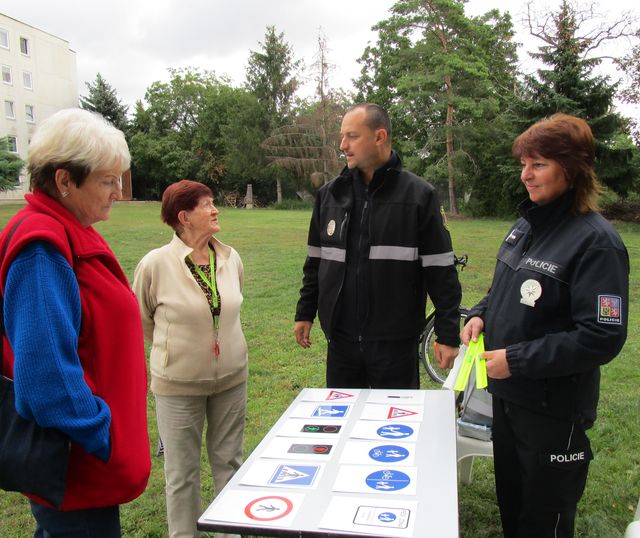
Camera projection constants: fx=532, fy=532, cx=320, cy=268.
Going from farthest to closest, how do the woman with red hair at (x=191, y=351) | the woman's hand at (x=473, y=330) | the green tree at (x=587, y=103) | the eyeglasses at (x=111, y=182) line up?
the green tree at (x=587, y=103), the woman with red hair at (x=191, y=351), the woman's hand at (x=473, y=330), the eyeglasses at (x=111, y=182)

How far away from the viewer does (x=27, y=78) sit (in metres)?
40.4

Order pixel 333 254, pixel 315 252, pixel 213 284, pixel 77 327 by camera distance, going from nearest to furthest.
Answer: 1. pixel 77 327
2. pixel 213 284
3. pixel 333 254
4. pixel 315 252

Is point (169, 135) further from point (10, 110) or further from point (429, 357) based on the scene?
point (429, 357)

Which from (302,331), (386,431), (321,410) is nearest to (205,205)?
(302,331)

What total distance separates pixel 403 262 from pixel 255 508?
158cm

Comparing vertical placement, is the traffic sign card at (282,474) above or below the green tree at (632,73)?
below

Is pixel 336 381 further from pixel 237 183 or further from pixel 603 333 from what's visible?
pixel 237 183

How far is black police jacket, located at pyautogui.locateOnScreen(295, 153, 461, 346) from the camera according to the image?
2846 mm

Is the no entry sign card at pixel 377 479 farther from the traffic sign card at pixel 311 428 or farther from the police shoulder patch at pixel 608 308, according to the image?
the police shoulder patch at pixel 608 308

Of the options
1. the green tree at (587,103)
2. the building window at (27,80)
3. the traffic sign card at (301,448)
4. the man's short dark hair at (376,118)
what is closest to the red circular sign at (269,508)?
the traffic sign card at (301,448)

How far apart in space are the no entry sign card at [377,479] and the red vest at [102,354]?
64 centimetres

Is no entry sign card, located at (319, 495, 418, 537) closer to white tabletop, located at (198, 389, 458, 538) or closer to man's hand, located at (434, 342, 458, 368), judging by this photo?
white tabletop, located at (198, 389, 458, 538)

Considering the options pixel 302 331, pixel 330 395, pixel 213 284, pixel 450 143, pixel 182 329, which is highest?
pixel 450 143

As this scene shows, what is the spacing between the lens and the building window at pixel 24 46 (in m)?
39.9
